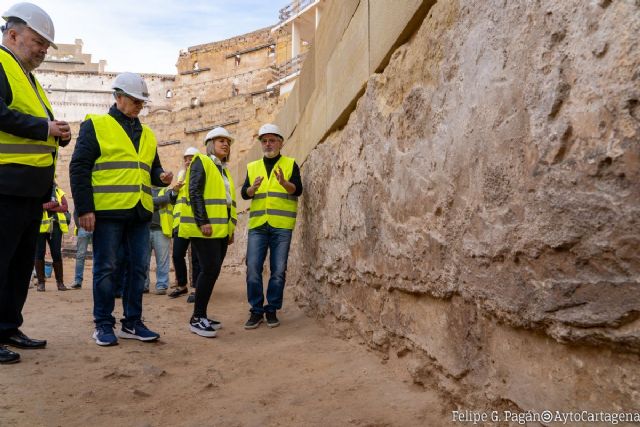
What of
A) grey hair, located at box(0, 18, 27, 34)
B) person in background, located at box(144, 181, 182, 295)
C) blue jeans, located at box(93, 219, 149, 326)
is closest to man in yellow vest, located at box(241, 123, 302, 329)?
blue jeans, located at box(93, 219, 149, 326)

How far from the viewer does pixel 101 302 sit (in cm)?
344

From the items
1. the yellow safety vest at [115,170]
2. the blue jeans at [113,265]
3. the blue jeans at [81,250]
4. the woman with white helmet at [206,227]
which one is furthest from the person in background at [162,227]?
the yellow safety vest at [115,170]

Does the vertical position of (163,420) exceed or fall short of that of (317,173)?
it falls short

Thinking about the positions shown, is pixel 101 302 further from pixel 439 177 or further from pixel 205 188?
pixel 439 177

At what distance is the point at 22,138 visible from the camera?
2.96m

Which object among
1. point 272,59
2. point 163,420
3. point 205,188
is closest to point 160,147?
point 272,59

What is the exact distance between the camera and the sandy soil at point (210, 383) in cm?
218

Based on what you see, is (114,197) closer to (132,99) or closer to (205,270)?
(132,99)

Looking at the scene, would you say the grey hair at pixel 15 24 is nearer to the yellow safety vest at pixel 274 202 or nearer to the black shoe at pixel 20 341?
the black shoe at pixel 20 341

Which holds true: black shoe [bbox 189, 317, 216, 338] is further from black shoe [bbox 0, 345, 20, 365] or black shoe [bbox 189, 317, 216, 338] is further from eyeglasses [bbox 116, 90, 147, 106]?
eyeglasses [bbox 116, 90, 147, 106]

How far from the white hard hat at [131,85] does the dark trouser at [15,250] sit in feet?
3.17

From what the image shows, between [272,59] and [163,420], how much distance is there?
30565 millimetres

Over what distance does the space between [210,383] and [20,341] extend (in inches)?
53.8

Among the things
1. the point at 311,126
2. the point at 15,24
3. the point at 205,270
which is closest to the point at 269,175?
the point at 311,126
